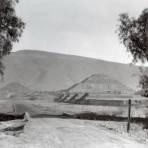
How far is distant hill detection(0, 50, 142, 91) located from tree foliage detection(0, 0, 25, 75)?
9061 centimetres

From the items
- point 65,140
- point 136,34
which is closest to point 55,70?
point 136,34

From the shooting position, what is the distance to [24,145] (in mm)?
11883

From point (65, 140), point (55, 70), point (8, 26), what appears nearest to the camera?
point (65, 140)

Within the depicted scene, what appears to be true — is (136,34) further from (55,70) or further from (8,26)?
(55,70)

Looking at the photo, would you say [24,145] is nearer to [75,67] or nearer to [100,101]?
[100,101]

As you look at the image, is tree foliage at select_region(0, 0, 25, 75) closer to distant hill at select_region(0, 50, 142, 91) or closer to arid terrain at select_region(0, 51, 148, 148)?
arid terrain at select_region(0, 51, 148, 148)

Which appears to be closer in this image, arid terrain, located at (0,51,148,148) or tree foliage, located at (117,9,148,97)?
arid terrain, located at (0,51,148,148)

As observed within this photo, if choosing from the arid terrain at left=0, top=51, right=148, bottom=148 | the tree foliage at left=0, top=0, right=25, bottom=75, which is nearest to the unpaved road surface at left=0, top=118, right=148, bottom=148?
the arid terrain at left=0, top=51, right=148, bottom=148

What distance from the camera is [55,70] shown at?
5039 inches

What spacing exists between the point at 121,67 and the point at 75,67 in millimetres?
16790

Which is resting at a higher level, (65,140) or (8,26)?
(8,26)

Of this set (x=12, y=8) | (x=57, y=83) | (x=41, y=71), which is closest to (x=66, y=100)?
(x=12, y=8)

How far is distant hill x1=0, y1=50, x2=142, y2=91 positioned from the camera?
120 metres

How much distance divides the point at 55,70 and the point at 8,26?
10432cm
